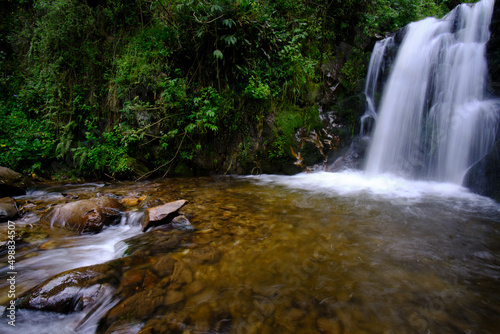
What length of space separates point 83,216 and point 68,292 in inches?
58.0

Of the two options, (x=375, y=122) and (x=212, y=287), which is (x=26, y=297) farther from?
(x=375, y=122)

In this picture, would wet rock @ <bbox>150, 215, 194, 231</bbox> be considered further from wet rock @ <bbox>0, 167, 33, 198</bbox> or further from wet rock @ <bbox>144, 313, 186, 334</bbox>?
wet rock @ <bbox>0, 167, 33, 198</bbox>

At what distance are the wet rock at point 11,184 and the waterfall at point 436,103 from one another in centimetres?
713

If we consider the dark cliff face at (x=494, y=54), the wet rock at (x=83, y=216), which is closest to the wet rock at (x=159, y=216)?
the wet rock at (x=83, y=216)

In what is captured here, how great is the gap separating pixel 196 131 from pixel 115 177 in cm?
208

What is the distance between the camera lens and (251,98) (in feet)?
18.6

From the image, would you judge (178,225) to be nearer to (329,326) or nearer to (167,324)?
(167,324)

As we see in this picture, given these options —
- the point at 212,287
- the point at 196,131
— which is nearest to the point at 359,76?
the point at 196,131

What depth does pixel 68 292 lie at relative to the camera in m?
1.51

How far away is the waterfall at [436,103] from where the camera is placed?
4410 millimetres

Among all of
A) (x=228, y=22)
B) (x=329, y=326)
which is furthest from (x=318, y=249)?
(x=228, y=22)

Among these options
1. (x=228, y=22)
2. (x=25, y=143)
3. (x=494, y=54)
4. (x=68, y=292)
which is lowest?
(x=68, y=292)

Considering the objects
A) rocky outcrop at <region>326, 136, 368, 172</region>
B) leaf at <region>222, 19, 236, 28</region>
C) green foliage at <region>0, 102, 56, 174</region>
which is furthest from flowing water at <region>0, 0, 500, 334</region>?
leaf at <region>222, 19, 236, 28</region>

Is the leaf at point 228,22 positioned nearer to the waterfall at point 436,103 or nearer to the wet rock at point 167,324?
the waterfall at point 436,103
